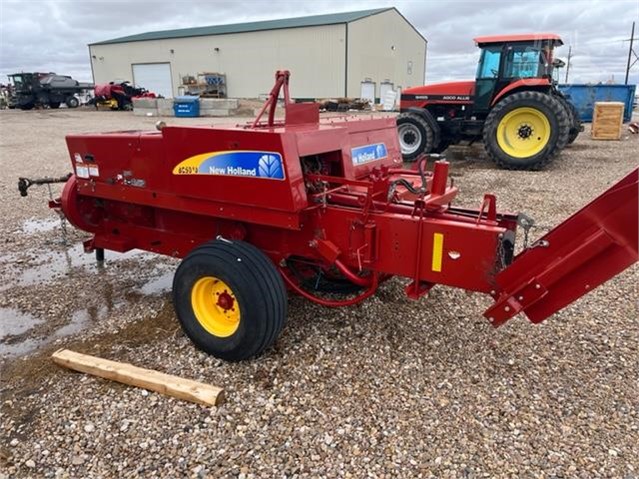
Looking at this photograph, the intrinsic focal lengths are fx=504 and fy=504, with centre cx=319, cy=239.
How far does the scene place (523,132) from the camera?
30.8 ft

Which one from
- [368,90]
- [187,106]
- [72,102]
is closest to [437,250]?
[187,106]

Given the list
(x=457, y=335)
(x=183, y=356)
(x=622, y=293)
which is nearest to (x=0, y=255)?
(x=183, y=356)

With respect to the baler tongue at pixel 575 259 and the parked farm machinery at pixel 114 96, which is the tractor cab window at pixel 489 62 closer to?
the baler tongue at pixel 575 259

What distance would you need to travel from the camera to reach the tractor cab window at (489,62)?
977 centimetres

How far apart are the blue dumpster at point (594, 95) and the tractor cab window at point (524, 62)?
846cm

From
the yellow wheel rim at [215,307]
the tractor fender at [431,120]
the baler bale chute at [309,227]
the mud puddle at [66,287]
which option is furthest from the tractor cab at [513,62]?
the yellow wheel rim at [215,307]

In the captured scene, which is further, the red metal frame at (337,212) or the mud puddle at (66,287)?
the mud puddle at (66,287)

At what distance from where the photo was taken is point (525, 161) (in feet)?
30.8

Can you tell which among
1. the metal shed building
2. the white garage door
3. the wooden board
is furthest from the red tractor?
the white garage door

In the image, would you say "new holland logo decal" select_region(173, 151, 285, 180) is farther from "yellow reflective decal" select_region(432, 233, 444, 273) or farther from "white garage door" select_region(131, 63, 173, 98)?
"white garage door" select_region(131, 63, 173, 98)

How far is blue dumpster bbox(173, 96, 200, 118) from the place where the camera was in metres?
23.2

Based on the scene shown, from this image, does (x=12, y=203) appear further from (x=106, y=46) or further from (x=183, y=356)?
(x=106, y=46)

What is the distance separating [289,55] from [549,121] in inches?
1144

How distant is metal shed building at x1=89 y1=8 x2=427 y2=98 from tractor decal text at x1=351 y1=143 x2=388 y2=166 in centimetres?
3122
